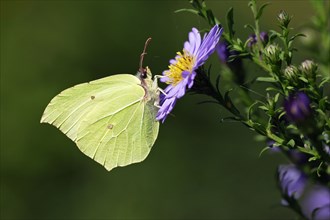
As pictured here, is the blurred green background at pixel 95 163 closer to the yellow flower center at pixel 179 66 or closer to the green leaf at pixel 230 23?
the yellow flower center at pixel 179 66

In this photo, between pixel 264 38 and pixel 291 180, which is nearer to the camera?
pixel 264 38

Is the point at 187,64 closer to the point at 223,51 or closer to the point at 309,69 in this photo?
the point at 223,51

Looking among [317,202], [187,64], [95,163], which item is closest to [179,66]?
[187,64]

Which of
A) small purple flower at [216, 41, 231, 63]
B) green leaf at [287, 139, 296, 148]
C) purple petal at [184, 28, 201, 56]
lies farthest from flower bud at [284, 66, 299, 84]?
small purple flower at [216, 41, 231, 63]

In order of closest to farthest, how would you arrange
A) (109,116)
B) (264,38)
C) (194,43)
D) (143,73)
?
(264,38) → (194,43) → (143,73) → (109,116)

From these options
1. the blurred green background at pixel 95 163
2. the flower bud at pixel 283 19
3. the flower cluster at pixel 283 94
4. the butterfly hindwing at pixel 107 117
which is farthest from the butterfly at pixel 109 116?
the blurred green background at pixel 95 163

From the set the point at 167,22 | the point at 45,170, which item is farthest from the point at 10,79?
the point at 167,22

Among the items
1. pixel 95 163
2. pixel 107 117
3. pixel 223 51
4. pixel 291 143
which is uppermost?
pixel 223 51
